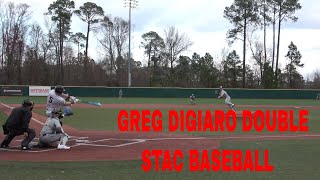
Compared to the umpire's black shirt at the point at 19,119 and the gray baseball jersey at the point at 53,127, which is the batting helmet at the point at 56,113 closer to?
the gray baseball jersey at the point at 53,127

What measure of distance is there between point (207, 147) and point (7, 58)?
64.4 m

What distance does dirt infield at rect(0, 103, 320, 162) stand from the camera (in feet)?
36.2

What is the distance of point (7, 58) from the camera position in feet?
234

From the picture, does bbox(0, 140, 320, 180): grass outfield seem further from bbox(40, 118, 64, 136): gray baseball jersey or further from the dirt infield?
bbox(40, 118, 64, 136): gray baseball jersey

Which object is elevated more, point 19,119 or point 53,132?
point 19,119

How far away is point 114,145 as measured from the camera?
44.1ft

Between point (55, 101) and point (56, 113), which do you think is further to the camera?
point (56, 113)

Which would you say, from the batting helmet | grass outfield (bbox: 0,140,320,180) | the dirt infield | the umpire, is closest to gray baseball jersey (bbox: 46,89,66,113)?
the batting helmet

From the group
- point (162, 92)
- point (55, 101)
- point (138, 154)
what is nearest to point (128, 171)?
point (138, 154)

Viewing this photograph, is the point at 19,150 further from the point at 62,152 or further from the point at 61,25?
the point at 61,25

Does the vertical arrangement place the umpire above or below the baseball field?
above

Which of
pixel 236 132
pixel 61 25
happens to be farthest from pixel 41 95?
pixel 236 132

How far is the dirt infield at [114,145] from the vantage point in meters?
11.0

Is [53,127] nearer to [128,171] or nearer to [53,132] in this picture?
[53,132]
